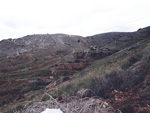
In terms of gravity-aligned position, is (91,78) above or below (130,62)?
below

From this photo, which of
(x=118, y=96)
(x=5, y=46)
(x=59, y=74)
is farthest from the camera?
(x=5, y=46)

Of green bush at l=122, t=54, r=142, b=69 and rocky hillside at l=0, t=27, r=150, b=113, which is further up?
green bush at l=122, t=54, r=142, b=69

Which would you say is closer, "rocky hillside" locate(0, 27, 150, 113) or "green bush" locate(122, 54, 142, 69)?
"rocky hillside" locate(0, 27, 150, 113)


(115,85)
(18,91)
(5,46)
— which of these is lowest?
(18,91)

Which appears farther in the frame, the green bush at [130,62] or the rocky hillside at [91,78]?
the green bush at [130,62]

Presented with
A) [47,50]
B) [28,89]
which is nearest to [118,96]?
[28,89]

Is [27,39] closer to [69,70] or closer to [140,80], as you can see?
[69,70]

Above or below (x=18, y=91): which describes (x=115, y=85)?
above

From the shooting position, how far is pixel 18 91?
12500 mm

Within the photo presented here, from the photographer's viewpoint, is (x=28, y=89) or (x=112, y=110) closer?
(x=112, y=110)

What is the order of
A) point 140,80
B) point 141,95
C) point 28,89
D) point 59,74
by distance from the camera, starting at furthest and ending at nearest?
point 59,74 → point 28,89 → point 140,80 → point 141,95

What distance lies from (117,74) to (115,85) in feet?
1.50

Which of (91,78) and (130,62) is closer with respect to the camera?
(91,78)

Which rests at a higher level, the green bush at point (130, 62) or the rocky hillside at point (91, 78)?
the green bush at point (130, 62)
